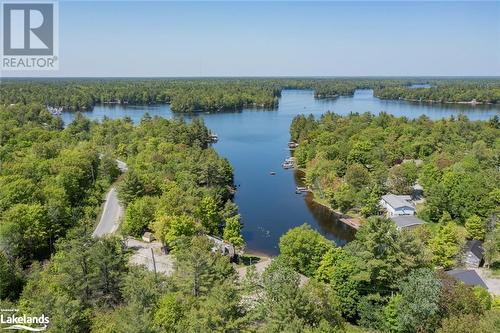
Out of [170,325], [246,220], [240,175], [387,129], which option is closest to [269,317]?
[170,325]

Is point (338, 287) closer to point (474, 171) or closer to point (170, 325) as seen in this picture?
point (170, 325)

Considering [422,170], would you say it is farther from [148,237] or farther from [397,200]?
[148,237]

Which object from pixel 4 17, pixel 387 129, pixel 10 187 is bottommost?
pixel 10 187

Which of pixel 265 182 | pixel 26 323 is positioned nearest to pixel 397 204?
pixel 265 182

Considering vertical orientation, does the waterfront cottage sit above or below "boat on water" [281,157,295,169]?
below

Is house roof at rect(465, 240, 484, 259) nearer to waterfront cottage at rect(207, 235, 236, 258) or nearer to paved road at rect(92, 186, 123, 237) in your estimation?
waterfront cottage at rect(207, 235, 236, 258)

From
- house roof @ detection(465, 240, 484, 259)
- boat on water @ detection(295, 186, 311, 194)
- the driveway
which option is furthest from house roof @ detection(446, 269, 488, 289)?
boat on water @ detection(295, 186, 311, 194)
